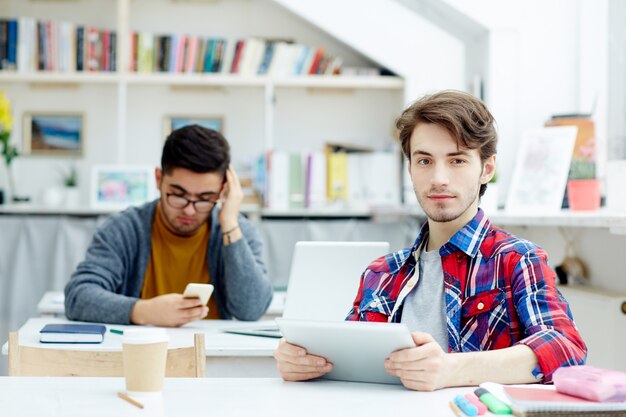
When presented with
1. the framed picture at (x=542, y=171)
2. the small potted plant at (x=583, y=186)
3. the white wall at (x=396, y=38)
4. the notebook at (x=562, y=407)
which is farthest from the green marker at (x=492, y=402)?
the white wall at (x=396, y=38)

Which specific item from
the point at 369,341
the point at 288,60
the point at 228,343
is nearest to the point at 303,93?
the point at 288,60

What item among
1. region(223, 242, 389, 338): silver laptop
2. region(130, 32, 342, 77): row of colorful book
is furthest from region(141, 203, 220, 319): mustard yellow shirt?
region(130, 32, 342, 77): row of colorful book

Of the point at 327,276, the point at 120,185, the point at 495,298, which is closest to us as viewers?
the point at 495,298

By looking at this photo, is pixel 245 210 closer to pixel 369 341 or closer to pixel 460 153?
pixel 460 153

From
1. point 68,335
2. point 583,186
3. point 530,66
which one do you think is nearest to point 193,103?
point 530,66

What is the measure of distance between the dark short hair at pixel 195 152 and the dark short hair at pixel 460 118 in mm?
986

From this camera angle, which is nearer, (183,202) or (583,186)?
(183,202)

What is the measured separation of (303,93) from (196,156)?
8.39 ft

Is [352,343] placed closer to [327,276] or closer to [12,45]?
[327,276]

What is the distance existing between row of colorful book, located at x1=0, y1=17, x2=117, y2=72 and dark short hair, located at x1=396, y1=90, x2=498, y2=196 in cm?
337

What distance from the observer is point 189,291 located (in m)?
2.44

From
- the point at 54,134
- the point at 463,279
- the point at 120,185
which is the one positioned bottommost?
the point at 463,279

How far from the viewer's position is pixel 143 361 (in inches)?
53.7

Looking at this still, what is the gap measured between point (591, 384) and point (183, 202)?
164 centimetres
